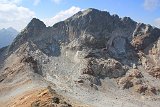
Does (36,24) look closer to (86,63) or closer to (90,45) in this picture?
(90,45)

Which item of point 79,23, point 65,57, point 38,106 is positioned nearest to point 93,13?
point 79,23

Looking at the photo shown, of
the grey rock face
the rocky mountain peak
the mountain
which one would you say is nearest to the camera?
the mountain

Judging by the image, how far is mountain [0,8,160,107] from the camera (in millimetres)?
98625

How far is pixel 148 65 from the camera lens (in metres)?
136

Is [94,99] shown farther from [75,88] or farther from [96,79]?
[96,79]

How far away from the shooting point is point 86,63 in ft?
416

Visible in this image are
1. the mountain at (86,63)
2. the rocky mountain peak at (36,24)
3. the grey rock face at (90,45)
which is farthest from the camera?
the rocky mountain peak at (36,24)

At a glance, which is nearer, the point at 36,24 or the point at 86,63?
the point at 86,63

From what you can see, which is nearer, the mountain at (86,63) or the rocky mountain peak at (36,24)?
the mountain at (86,63)

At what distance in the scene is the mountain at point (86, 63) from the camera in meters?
98.6

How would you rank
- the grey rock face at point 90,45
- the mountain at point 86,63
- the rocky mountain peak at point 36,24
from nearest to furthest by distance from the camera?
the mountain at point 86,63, the grey rock face at point 90,45, the rocky mountain peak at point 36,24

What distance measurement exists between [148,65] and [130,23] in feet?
106

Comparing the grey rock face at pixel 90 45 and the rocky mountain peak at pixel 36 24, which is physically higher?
the rocky mountain peak at pixel 36 24

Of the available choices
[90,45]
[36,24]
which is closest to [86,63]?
[90,45]
